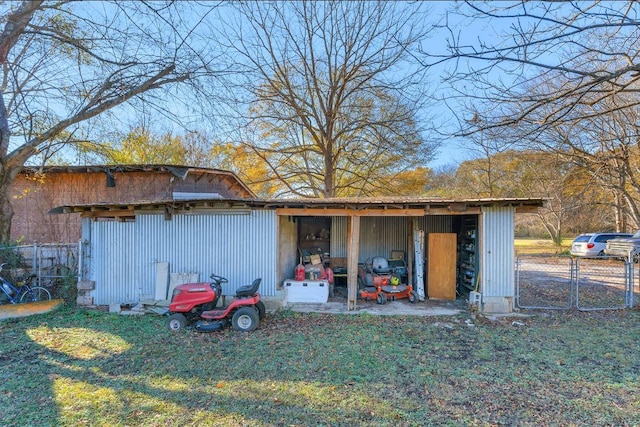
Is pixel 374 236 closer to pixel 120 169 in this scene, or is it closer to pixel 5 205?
pixel 120 169

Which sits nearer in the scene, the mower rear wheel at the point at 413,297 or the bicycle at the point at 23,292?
the bicycle at the point at 23,292

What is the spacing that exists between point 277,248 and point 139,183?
19.5ft

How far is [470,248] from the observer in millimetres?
8266

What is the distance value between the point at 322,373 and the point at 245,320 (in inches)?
81.5

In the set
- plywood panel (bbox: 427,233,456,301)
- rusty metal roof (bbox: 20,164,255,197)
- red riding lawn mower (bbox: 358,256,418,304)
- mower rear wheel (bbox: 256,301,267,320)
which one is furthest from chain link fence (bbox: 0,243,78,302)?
plywood panel (bbox: 427,233,456,301)

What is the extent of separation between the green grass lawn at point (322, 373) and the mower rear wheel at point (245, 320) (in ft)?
0.57

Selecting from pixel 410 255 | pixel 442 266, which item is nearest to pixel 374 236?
pixel 410 255

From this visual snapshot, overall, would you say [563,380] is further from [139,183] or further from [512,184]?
[512,184]

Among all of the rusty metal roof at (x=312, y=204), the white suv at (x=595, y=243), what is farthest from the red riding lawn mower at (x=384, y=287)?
the white suv at (x=595, y=243)

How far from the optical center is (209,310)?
5895mm

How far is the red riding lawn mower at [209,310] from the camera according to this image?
5.61 metres

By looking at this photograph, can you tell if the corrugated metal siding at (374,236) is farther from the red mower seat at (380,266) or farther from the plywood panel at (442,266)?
the plywood panel at (442,266)

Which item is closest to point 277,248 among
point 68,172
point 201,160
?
point 68,172

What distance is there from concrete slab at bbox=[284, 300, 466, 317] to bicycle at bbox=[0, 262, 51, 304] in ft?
18.0
